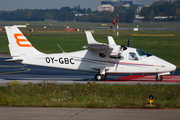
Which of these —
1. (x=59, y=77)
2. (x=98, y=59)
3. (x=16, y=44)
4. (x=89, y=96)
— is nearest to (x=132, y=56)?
(x=98, y=59)

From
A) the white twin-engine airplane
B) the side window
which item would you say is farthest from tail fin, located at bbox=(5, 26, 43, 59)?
the side window

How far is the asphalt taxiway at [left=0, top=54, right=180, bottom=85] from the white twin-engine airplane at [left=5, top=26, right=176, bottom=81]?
985 mm

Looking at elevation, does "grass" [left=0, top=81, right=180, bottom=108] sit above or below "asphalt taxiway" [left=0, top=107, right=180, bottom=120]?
below

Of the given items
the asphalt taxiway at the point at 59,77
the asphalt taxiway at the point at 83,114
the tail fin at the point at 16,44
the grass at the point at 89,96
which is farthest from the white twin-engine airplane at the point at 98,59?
the asphalt taxiway at the point at 83,114

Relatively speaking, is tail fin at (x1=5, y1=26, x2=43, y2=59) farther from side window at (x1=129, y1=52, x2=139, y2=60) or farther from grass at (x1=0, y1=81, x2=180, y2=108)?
side window at (x1=129, y1=52, x2=139, y2=60)

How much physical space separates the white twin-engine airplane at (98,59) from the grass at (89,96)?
3511 mm

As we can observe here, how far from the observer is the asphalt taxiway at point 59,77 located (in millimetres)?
23234

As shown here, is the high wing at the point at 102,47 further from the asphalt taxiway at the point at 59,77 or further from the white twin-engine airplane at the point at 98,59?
the asphalt taxiway at the point at 59,77

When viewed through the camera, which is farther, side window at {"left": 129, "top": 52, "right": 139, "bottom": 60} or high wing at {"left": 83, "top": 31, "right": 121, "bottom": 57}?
side window at {"left": 129, "top": 52, "right": 139, "bottom": 60}

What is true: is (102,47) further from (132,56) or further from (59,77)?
(59,77)

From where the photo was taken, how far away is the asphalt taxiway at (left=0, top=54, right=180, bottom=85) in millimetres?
23234

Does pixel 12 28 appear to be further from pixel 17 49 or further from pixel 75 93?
A: pixel 75 93

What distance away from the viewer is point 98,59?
2341cm

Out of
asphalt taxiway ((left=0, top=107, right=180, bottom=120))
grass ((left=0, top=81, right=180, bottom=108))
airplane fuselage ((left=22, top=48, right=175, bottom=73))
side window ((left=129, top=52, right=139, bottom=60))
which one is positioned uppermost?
side window ((left=129, top=52, right=139, bottom=60))
